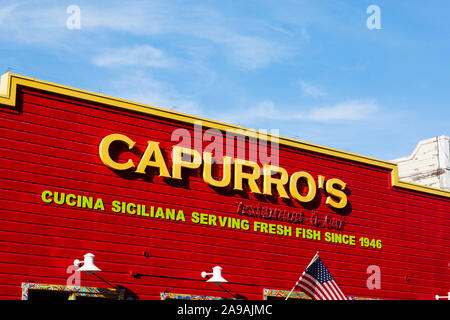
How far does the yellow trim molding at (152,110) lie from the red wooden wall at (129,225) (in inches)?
8.3

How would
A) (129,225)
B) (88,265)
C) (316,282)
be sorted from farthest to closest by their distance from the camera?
(316,282) < (129,225) < (88,265)

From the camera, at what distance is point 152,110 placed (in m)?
20.2

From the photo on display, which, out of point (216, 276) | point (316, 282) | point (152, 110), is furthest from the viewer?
point (316, 282)

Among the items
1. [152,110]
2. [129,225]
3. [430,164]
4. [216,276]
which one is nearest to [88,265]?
[129,225]

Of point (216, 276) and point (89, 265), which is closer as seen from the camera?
point (89, 265)

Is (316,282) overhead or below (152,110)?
below

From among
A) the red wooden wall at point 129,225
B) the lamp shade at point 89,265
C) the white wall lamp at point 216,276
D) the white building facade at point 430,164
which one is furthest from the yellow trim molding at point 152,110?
the white building facade at point 430,164

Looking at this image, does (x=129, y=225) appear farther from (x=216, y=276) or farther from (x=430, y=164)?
A: (x=430, y=164)

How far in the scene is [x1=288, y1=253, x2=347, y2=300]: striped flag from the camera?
2084cm

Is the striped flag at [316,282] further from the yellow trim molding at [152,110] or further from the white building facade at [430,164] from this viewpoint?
→ the white building facade at [430,164]

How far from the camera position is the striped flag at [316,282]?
68.4ft

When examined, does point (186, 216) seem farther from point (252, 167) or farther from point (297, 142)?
point (297, 142)

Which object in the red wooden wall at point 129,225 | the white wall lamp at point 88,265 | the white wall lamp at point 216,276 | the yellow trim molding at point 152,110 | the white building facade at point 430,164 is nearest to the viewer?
the white wall lamp at point 88,265

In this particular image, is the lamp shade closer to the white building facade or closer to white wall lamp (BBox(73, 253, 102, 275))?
white wall lamp (BBox(73, 253, 102, 275))
